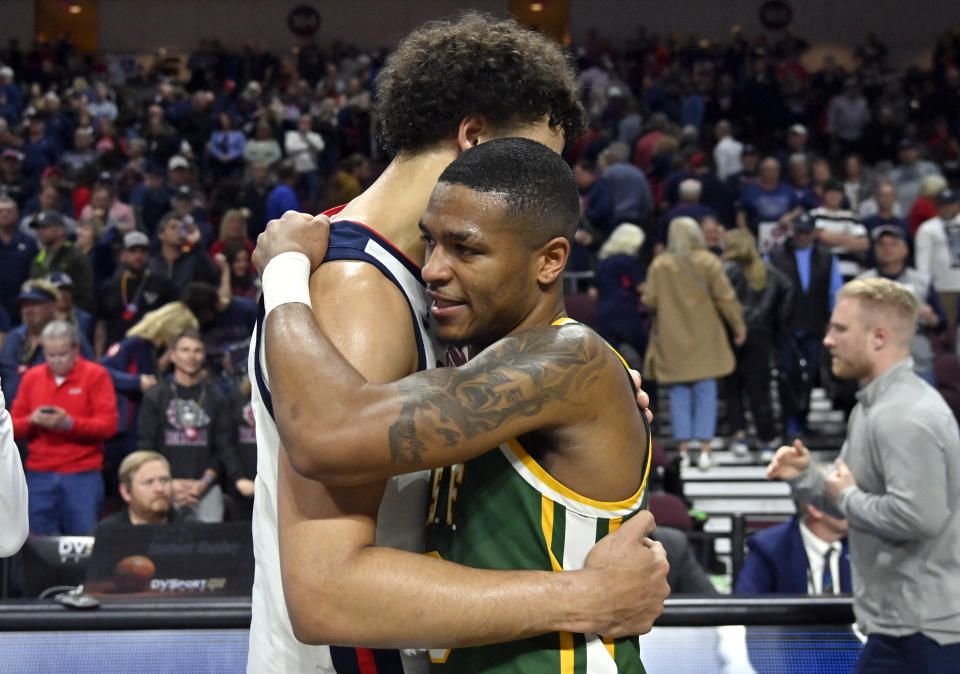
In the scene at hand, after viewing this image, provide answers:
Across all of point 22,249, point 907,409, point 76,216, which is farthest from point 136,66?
point 907,409

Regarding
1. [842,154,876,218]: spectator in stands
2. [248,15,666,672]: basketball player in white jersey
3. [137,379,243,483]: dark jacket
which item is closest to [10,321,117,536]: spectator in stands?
[137,379,243,483]: dark jacket

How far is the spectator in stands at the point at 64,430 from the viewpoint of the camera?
683 centimetres

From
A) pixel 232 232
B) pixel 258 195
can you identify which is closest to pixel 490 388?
pixel 232 232

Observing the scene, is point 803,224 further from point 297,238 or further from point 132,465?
point 297,238

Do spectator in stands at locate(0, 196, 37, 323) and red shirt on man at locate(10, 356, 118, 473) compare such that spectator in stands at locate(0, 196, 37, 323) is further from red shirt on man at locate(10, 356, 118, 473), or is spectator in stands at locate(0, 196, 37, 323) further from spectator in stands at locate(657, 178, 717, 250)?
spectator in stands at locate(657, 178, 717, 250)

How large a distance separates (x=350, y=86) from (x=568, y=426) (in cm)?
1481

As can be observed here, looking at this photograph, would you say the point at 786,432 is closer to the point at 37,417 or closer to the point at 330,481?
the point at 37,417

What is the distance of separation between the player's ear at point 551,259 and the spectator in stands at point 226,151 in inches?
494

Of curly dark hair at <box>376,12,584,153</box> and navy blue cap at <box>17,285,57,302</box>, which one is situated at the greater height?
curly dark hair at <box>376,12,584,153</box>

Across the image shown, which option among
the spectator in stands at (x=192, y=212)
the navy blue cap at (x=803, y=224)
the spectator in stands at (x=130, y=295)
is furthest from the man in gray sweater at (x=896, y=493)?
the spectator in stands at (x=192, y=212)

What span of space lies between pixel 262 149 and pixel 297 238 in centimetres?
1206

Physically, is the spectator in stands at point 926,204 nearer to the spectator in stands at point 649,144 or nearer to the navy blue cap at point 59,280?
the spectator in stands at point 649,144

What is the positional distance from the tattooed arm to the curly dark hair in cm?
52

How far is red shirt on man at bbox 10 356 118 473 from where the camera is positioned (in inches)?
272
